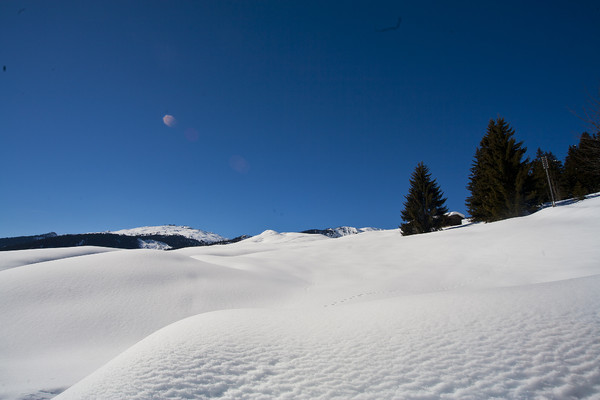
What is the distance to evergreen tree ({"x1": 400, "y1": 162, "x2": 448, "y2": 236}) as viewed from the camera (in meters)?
24.8

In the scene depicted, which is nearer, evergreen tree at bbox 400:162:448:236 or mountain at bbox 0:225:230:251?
evergreen tree at bbox 400:162:448:236

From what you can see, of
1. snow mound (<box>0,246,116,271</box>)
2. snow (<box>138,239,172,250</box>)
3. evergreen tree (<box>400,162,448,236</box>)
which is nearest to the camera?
snow mound (<box>0,246,116,271</box>)

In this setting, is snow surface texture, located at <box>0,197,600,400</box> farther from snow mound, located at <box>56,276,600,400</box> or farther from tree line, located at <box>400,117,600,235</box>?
tree line, located at <box>400,117,600,235</box>

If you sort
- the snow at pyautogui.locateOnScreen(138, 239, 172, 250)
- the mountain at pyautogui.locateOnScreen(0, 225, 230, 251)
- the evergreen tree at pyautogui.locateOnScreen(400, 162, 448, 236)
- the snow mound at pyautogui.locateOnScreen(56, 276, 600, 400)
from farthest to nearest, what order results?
the snow at pyautogui.locateOnScreen(138, 239, 172, 250), the mountain at pyautogui.locateOnScreen(0, 225, 230, 251), the evergreen tree at pyautogui.locateOnScreen(400, 162, 448, 236), the snow mound at pyautogui.locateOnScreen(56, 276, 600, 400)

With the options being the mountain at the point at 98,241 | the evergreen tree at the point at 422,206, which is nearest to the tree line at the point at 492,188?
the evergreen tree at the point at 422,206

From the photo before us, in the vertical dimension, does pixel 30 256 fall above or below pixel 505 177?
below

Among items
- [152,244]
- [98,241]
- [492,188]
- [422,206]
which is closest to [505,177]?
[492,188]

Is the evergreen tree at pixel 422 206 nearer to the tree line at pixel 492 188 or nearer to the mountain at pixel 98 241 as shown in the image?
the tree line at pixel 492 188

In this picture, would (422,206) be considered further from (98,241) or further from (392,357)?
(98,241)

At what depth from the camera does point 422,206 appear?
25469mm

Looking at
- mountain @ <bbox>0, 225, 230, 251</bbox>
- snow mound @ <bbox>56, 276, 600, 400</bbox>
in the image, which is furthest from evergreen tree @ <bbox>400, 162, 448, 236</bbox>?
mountain @ <bbox>0, 225, 230, 251</bbox>

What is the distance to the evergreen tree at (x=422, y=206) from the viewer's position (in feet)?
81.5

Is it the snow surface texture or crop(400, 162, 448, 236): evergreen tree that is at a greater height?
crop(400, 162, 448, 236): evergreen tree

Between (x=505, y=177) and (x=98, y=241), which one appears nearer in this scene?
(x=505, y=177)
